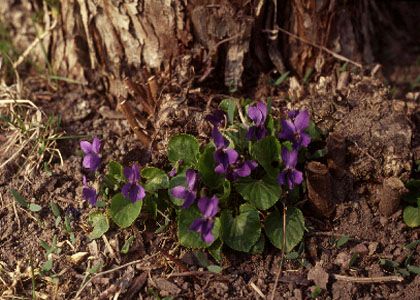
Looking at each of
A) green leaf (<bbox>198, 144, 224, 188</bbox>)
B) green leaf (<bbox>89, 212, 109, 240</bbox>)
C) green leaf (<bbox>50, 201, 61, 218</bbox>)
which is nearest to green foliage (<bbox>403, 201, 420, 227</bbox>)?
green leaf (<bbox>198, 144, 224, 188</bbox>)

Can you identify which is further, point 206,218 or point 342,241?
point 342,241

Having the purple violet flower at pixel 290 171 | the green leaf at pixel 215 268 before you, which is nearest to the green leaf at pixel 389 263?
the purple violet flower at pixel 290 171

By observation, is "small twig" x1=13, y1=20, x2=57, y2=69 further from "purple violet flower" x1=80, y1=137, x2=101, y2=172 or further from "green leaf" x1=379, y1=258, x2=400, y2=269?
"green leaf" x1=379, y1=258, x2=400, y2=269

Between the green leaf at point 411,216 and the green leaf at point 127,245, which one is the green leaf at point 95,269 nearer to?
the green leaf at point 127,245

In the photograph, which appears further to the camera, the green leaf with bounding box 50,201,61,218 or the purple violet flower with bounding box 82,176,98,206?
the green leaf with bounding box 50,201,61,218

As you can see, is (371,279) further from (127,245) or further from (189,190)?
(127,245)

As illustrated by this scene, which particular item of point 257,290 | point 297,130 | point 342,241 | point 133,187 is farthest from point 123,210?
point 342,241

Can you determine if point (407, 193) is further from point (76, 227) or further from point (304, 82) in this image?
point (76, 227)
